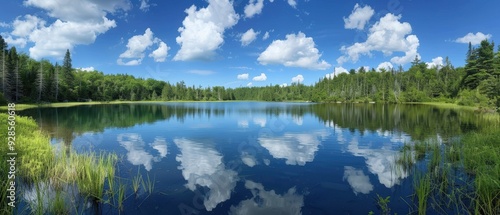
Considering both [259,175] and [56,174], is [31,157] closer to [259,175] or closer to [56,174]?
[56,174]

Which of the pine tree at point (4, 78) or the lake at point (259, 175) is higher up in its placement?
the pine tree at point (4, 78)

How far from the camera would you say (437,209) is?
11273 mm

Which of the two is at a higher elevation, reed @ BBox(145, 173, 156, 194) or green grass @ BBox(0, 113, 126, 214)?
green grass @ BBox(0, 113, 126, 214)

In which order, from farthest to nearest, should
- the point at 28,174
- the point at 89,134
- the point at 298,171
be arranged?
the point at 89,134 → the point at 298,171 → the point at 28,174

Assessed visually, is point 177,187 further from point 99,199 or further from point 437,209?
point 437,209

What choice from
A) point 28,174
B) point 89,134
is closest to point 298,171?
point 28,174

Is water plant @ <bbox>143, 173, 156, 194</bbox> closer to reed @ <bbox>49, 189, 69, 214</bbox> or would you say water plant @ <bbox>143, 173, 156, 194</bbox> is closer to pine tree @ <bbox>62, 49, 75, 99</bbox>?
reed @ <bbox>49, 189, 69, 214</bbox>

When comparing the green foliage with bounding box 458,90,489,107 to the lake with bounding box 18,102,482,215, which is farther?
the green foliage with bounding box 458,90,489,107

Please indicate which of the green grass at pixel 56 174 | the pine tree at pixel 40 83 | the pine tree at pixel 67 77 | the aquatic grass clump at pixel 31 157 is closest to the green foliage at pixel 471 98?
the green grass at pixel 56 174

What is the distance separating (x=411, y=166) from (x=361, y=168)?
304cm

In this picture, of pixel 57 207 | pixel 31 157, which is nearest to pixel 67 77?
pixel 31 157

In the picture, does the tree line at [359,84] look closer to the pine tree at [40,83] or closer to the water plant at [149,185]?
the pine tree at [40,83]

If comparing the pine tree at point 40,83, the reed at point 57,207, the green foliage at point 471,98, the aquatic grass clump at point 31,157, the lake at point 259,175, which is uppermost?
the pine tree at point 40,83

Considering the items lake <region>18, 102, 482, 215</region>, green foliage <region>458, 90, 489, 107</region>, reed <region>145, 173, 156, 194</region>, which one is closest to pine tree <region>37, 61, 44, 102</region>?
lake <region>18, 102, 482, 215</region>
